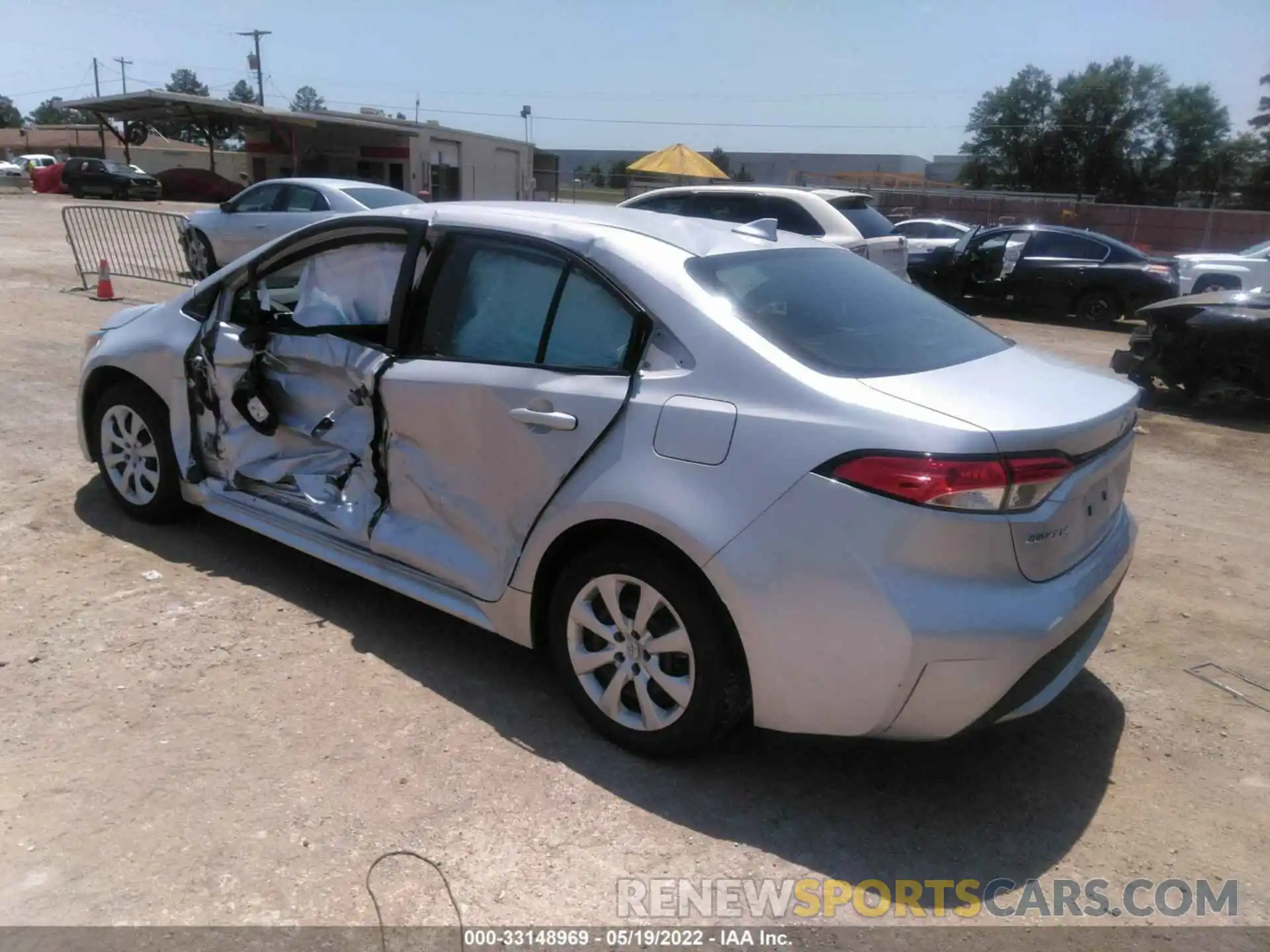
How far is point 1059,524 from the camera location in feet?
9.30

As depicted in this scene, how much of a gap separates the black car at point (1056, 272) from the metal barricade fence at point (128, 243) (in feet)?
39.0

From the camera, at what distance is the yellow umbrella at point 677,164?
88.3ft

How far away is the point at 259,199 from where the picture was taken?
595 inches

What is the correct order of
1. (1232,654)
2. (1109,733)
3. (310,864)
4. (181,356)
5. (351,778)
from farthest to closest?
(181,356) → (1232,654) → (1109,733) → (351,778) → (310,864)

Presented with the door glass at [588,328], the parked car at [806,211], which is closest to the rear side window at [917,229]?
the parked car at [806,211]

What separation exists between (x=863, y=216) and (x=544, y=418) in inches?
361

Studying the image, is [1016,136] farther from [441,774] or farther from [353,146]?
[441,774]

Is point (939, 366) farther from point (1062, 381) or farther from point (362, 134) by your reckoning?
point (362, 134)

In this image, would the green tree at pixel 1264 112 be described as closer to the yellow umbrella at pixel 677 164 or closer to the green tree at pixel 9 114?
the yellow umbrella at pixel 677 164

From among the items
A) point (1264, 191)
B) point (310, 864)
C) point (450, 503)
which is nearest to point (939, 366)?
point (450, 503)

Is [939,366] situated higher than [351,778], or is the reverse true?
[939,366]

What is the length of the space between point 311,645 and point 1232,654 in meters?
3.80

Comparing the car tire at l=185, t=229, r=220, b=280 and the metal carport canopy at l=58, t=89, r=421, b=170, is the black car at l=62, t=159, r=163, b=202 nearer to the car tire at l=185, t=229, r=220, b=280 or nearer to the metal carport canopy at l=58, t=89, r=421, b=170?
the metal carport canopy at l=58, t=89, r=421, b=170

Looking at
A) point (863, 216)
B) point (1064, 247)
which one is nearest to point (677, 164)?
point (1064, 247)
